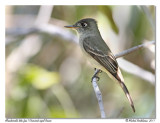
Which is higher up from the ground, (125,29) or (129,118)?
(125,29)

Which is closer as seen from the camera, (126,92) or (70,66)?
(126,92)

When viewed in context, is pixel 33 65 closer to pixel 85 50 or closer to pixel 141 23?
pixel 85 50

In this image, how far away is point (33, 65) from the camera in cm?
532

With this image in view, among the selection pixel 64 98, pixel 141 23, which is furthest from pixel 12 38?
pixel 141 23

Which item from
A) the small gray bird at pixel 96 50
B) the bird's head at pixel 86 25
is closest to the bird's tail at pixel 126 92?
the small gray bird at pixel 96 50

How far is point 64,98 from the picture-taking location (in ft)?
17.4

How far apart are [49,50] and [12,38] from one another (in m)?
0.26

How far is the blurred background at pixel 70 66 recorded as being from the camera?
17.3ft

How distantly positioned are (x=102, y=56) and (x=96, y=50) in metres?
0.07

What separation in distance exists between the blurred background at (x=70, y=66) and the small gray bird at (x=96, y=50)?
36 mm

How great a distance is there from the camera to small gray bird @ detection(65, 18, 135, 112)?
5230 millimetres

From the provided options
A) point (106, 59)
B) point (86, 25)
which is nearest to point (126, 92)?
point (106, 59)

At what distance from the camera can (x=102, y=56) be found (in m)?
5.28

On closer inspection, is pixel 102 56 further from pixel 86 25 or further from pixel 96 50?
pixel 86 25
